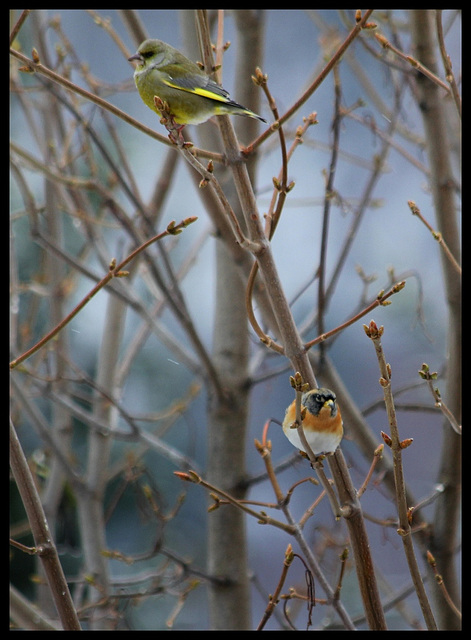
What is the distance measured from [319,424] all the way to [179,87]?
574 mm

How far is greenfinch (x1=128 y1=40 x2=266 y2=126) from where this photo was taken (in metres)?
0.98

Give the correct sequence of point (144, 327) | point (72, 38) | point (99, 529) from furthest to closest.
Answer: point (72, 38)
point (144, 327)
point (99, 529)

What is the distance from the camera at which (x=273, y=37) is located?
4195mm

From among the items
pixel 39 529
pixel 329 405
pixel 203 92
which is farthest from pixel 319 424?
pixel 203 92

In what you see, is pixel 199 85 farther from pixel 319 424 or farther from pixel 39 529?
pixel 39 529

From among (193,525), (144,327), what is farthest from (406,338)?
(144,327)

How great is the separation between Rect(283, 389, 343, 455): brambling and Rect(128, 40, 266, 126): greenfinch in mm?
444

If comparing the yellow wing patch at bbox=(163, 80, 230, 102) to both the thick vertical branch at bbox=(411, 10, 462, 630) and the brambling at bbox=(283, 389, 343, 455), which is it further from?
the thick vertical branch at bbox=(411, 10, 462, 630)
